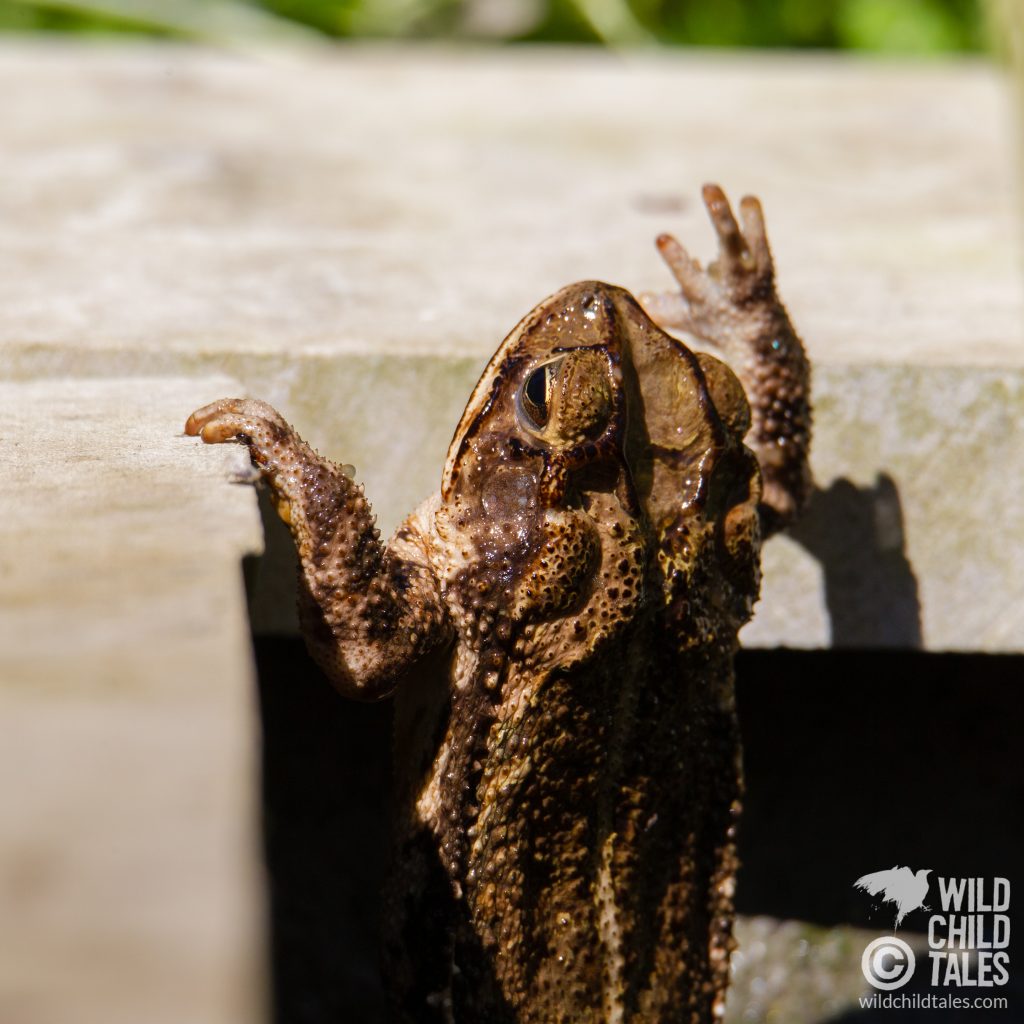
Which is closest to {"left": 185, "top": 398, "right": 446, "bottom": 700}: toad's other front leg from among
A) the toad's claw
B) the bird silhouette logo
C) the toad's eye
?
the toad's claw

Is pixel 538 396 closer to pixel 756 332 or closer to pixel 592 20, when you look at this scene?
pixel 756 332

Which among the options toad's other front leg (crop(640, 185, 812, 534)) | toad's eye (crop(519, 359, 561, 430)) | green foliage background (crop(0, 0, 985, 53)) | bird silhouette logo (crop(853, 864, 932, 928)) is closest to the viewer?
toad's eye (crop(519, 359, 561, 430))

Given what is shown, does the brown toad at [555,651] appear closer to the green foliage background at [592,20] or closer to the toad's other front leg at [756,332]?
the toad's other front leg at [756,332]

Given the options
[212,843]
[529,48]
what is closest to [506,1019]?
[212,843]

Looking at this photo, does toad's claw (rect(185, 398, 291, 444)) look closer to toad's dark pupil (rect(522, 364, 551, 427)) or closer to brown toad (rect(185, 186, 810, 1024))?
brown toad (rect(185, 186, 810, 1024))

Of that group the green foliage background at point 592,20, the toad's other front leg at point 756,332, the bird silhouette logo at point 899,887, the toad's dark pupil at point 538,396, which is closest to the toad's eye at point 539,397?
the toad's dark pupil at point 538,396

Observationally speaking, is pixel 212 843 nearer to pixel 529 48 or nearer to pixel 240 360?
pixel 240 360
